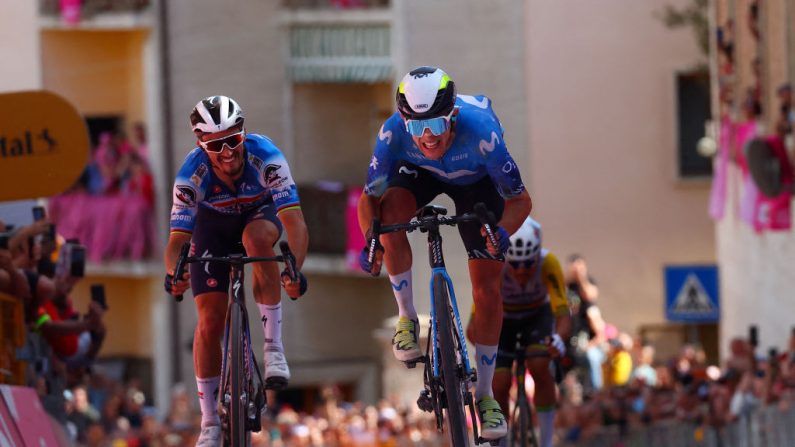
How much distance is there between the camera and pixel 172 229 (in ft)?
38.8

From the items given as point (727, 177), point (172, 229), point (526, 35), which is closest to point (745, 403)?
point (172, 229)

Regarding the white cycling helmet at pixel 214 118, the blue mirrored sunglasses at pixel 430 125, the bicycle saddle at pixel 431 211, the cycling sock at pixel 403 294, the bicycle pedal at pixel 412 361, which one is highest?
the white cycling helmet at pixel 214 118

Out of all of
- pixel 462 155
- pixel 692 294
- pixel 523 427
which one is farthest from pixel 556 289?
pixel 692 294

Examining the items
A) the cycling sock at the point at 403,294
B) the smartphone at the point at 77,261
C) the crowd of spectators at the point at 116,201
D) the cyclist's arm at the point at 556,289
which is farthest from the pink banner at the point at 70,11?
the cycling sock at the point at 403,294

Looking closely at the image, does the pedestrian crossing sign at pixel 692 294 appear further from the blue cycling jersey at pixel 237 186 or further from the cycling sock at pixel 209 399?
the blue cycling jersey at pixel 237 186

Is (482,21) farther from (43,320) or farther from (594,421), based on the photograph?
→ (43,320)

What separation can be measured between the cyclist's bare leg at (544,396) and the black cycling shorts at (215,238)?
3449 mm

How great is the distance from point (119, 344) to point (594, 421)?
18466 mm

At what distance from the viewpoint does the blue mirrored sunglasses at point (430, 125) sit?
11281 mm

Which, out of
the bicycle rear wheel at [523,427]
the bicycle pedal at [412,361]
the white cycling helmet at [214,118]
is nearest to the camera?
the white cycling helmet at [214,118]

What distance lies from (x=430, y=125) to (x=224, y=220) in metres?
1.55

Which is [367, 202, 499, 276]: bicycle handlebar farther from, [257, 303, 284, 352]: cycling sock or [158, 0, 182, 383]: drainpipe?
[158, 0, 182, 383]: drainpipe

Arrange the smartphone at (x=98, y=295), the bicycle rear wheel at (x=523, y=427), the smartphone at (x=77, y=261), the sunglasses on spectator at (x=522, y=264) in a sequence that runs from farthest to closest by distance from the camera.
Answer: the smartphone at (x=98, y=295) → the smartphone at (x=77, y=261) → the bicycle rear wheel at (x=523, y=427) → the sunglasses on spectator at (x=522, y=264)

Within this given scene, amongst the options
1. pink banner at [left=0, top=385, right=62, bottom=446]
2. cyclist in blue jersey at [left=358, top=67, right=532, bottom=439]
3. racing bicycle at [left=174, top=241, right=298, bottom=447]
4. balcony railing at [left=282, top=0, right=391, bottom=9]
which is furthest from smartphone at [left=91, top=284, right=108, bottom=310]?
balcony railing at [left=282, top=0, right=391, bottom=9]
